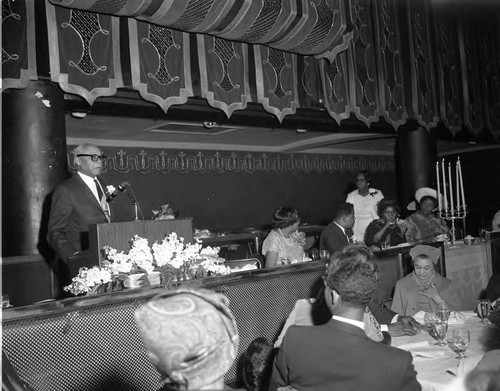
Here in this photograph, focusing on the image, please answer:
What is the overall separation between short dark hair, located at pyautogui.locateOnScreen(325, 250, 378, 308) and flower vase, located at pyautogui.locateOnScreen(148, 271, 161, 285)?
0.97 m

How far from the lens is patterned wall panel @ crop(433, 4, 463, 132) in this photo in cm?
897

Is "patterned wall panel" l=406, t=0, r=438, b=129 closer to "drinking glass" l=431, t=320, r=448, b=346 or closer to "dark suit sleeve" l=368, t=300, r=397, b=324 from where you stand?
"dark suit sleeve" l=368, t=300, r=397, b=324

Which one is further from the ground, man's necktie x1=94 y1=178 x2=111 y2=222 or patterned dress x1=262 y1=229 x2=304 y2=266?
man's necktie x1=94 y1=178 x2=111 y2=222

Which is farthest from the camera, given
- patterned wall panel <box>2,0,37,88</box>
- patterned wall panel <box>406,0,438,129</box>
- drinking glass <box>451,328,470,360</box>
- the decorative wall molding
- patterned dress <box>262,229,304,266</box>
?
the decorative wall molding

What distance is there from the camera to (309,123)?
25.3 ft

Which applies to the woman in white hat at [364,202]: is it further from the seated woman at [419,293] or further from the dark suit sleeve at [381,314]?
the dark suit sleeve at [381,314]

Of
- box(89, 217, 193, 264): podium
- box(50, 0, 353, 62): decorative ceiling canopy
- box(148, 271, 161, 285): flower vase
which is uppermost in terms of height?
box(50, 0, 353, 62): decorative ceiling canopy

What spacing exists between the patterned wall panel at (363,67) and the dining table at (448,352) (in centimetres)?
465

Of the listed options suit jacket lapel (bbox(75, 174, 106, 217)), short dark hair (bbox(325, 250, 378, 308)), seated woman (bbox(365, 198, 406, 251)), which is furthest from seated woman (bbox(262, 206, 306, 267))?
short dark hair (bbox(325, 250, 378, 308))

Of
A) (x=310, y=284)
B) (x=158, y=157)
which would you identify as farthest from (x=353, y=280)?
(x=158, y=157)

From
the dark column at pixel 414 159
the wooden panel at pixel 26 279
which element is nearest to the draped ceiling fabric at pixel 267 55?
the dark column at pixel 414 159

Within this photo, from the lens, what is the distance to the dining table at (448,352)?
2248mm

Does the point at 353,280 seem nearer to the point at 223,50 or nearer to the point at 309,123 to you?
the point at 223,50

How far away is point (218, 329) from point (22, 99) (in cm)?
427
